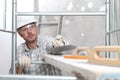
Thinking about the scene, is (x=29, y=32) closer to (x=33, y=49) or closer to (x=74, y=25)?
(x=33, y=49)

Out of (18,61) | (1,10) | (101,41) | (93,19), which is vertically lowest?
(18,61)

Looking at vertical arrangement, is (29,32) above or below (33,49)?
above

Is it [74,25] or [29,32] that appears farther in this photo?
[74,25]

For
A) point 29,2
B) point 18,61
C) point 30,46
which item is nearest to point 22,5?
point 29,2

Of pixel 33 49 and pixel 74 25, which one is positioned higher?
pixel 74 25

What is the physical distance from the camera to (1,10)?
7.79 feet

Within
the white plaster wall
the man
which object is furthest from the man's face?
the white plaster wall

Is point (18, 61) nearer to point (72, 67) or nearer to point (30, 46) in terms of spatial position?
point (30, 46)

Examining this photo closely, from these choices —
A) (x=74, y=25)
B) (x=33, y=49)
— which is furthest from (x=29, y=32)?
(x=74, y=25)

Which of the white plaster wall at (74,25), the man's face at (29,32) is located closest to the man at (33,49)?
the man's face at (29,32)

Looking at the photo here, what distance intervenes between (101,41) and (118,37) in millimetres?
357

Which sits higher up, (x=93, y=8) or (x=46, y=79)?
(x=93, y=8)

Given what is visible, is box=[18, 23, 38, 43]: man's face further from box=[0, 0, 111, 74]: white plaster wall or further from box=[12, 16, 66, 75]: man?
box=[0, 0, 111, 74]: white plaster wall

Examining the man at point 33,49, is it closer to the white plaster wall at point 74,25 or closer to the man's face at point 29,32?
the man's face at point 29,32
